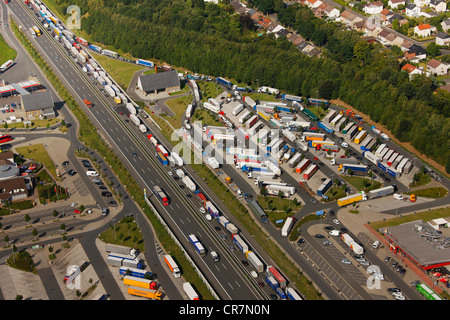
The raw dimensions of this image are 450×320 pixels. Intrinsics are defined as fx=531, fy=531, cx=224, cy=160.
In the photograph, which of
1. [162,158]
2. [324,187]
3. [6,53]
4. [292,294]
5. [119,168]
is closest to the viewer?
[292,294]

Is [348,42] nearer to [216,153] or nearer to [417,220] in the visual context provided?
[216,153]

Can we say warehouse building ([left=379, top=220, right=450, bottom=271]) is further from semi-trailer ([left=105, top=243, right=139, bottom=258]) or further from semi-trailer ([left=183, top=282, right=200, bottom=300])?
semi-trailer ([left=105, top=243, right=139, bottom=258])

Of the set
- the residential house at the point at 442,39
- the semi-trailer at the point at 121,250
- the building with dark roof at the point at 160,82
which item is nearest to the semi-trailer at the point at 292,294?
the semi-trailer at the point at 121,250

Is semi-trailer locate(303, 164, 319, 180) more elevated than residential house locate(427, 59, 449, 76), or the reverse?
residential house locate(427, 59, 449, 76)

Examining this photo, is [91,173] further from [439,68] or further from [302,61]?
[439,68]

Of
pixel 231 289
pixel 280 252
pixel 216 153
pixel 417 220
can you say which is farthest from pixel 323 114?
pixel 231 289

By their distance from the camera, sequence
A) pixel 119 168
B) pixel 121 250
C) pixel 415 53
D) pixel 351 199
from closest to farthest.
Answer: pixel 121 250 < pixel 351 199 < pixel 119 168 < pixel 415 53

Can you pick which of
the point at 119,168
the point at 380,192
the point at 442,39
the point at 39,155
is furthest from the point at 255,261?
the point at 442,39

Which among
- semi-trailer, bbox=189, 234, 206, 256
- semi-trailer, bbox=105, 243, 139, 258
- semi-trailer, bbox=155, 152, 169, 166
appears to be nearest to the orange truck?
semi-trailer, bbox=105, 243, 139, 258
